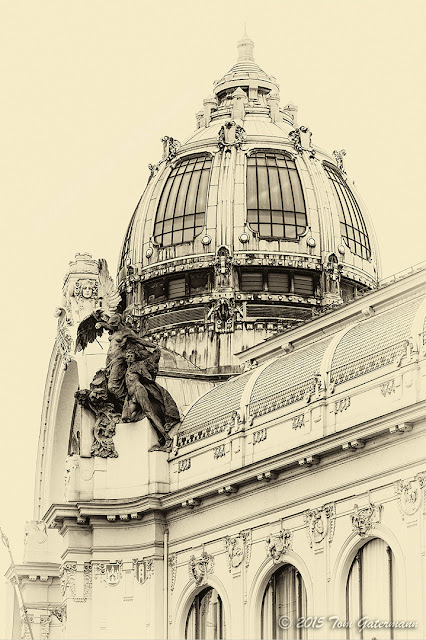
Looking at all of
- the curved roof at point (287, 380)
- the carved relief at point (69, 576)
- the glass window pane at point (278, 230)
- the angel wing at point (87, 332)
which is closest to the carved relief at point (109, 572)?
the carved relief at point (69, 576)

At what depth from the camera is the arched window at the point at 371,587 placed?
50312 mm

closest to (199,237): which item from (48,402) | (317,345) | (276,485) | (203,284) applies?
(203,284)

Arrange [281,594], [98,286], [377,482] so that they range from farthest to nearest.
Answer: [98,286] → [281,594] → [377,482]

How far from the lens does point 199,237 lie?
72688 mm

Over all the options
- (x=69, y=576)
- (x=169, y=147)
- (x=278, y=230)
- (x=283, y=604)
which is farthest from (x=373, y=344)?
(x=169, y=147)

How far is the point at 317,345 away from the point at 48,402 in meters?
13.2

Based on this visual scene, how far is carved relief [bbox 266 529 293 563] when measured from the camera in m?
54.4

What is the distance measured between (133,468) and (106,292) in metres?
6.74

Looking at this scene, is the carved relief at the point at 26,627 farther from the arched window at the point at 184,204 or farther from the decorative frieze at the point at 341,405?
the decorative frieze at the point at 341,405

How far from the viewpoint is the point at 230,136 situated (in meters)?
74.8

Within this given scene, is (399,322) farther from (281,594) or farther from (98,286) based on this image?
(98,286)

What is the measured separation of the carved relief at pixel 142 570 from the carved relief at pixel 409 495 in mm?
11637

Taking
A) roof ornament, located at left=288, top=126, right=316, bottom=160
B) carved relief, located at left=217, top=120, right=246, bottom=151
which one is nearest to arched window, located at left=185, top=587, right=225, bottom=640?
carved relief, located at left=217, top=120, right=246, bottom=151

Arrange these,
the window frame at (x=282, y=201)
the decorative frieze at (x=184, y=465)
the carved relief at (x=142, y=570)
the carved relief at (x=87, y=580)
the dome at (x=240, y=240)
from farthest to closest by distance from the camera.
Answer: the window frame at (x=282, y=201) < the dome at (x=240, y=240) < the carved relief at (x=87, y=580) < the carved relief at (x=142, y=570) < the decorative frieze at (x=184, y=465)
